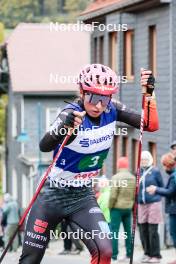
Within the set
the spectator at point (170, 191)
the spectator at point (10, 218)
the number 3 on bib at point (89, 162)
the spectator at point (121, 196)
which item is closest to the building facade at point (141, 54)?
the spectator at point (10, 218)

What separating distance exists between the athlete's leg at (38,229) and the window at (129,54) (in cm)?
2031

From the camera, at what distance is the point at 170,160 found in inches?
584

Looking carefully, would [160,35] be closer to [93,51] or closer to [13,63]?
[93,51]

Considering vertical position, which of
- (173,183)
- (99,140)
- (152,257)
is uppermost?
(99,140)

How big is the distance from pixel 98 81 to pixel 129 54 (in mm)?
21230

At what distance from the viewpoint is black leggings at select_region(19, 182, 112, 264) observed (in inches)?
341

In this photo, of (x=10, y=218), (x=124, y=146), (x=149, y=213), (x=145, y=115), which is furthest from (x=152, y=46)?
(x=145, y=115)

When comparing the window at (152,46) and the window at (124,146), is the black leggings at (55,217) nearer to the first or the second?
the window at (152,46)

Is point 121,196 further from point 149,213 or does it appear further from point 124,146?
point 124,146

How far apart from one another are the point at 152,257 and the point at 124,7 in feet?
43.4

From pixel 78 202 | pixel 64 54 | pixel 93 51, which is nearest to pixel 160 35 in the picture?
pixel 93 51

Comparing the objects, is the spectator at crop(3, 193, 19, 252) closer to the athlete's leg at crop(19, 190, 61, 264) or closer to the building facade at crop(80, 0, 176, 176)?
the building facade at crop(80, 0, 176, 176)

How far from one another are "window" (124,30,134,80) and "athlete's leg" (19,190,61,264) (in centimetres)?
2031

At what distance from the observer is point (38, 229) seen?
343 inches
